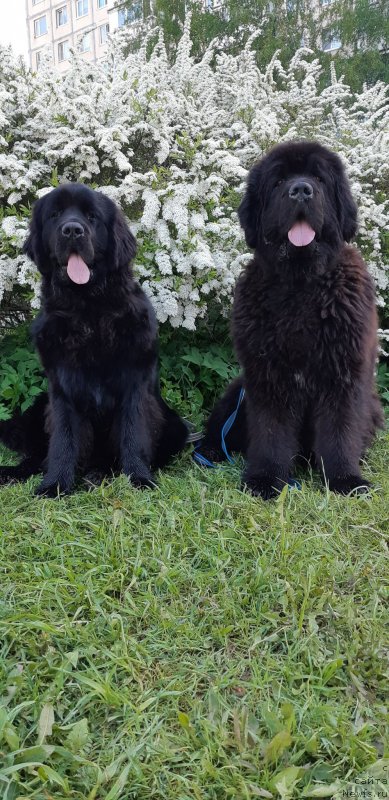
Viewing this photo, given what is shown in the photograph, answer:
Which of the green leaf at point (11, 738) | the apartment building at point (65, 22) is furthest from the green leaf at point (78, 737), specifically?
the apartment building at point (65, 22)

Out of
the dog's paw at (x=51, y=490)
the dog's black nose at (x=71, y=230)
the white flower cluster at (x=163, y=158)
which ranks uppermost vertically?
the white flower cluster at (x=163, y=158)

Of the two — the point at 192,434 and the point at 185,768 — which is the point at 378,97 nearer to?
the point at 192,434

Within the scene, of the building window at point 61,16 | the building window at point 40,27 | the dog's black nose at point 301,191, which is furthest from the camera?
the building window at point 40,27

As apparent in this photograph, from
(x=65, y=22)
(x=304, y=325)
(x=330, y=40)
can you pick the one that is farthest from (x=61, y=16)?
(x=304, y=325)

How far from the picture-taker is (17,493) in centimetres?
304

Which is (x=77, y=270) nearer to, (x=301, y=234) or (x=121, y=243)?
(x=121, y=243)

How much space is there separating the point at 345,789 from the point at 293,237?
206 cm

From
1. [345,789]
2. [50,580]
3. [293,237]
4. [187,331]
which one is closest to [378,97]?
[187,331]

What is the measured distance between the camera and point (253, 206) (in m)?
2.95

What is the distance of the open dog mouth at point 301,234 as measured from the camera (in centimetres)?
270

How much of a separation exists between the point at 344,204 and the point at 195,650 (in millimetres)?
2029

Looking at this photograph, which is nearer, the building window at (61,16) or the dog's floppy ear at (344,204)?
the dog's floppy ear at (344,204)

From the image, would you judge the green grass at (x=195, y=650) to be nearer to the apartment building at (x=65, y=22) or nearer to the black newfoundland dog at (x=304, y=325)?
the black newfoundland dog at (x=304, y=325)

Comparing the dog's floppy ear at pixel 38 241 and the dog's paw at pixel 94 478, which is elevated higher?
the dog's floppy ear at pixel 38 241
